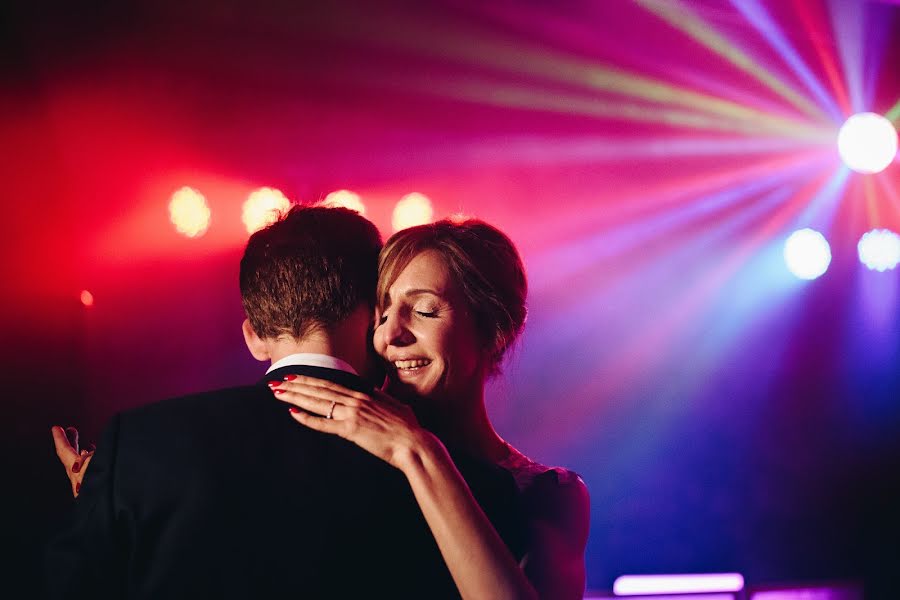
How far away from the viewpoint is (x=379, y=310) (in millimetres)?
2039

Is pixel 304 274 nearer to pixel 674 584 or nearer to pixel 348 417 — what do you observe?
pixel 348 417

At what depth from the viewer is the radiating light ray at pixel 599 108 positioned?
4.39 metres

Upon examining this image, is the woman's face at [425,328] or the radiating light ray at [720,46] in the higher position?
the radiating light ray at [720,46]

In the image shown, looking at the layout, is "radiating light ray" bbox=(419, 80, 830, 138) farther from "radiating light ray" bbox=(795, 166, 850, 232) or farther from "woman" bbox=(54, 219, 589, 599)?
"woman" bbox=(54, 219, 589, 599)

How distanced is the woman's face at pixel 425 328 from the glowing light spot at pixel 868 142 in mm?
3780

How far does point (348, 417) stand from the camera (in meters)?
1.46

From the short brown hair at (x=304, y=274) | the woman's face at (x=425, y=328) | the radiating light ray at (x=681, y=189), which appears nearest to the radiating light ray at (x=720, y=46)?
the radiating light ray at (x=681, y=189)

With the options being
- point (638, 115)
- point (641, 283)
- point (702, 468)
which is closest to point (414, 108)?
point (638, 115)

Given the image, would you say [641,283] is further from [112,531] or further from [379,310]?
[112,531]

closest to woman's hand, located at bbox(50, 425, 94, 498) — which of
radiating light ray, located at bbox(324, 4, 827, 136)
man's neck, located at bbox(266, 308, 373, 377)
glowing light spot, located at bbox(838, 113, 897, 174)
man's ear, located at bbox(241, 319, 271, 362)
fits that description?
man's ear, located at bbox(241, 319, 271, 362)

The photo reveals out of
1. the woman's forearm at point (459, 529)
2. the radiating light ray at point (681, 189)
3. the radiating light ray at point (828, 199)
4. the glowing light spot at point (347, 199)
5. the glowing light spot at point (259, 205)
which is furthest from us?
the radiating light ray at point (828, 199)

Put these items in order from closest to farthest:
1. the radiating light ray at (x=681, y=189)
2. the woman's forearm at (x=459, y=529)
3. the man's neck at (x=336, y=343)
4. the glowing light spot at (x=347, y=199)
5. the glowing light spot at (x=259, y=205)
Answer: the woman's forearm at (x=459, y=529), the man's neck at (x=336, y=343), the glowing light spot at (x=259, y=205), the glowing light spot at (x=347, y=199), the radiating light ray at (x=681, y=189)

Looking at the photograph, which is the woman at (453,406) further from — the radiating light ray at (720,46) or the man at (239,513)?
the radiating light ray at (720,46)

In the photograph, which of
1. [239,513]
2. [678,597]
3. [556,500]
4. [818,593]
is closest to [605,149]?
[678,597]
